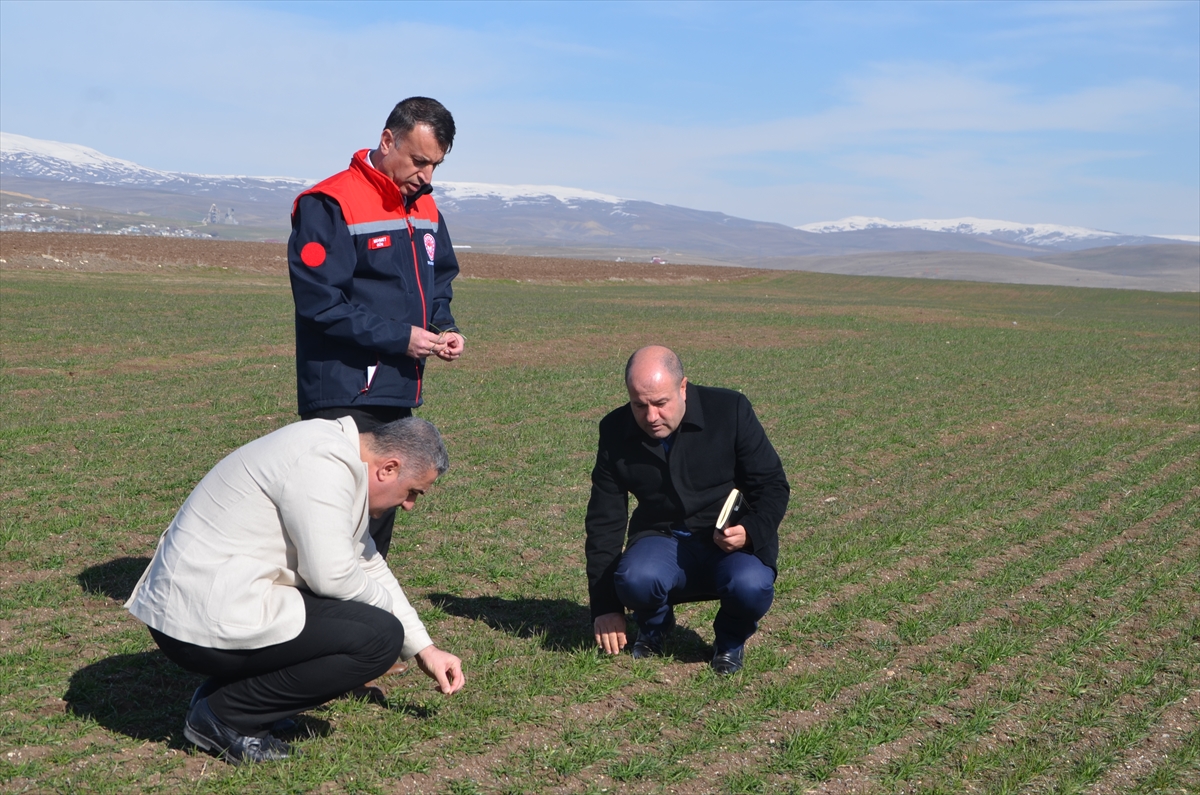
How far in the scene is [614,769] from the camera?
159 inches

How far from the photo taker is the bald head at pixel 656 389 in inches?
188

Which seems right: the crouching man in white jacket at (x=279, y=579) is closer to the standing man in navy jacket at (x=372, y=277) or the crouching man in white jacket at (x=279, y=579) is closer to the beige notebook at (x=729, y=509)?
the standing man in navy jacket at (x=372, y=277)

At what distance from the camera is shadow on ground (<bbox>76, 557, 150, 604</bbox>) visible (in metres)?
5.96

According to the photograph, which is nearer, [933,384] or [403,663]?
[403,663]

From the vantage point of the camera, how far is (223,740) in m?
3.91

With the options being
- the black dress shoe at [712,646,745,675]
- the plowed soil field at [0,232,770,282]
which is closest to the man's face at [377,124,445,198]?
the black dress shoe at [712,646,745,675]

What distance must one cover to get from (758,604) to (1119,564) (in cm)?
366

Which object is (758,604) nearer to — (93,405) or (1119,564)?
(1119,564)

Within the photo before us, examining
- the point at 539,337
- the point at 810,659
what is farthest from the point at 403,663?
the point at 539,337

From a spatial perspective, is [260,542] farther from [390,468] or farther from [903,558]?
[903,558]

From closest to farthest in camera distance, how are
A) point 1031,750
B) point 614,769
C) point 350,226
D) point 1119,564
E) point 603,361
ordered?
point 614,769, point 1031,750, point 350,226, point 1119,564, point 603,361

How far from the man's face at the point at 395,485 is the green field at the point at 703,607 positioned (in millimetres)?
1032

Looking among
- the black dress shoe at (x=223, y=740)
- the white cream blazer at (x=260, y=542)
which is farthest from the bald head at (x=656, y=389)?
the black dress shoe at (x=223, y=740)

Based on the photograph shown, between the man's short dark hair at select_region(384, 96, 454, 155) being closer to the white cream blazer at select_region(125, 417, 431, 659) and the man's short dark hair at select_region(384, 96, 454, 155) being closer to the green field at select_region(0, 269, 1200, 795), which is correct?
the white cream blazer at select_region(125, 417, 431, 659)
